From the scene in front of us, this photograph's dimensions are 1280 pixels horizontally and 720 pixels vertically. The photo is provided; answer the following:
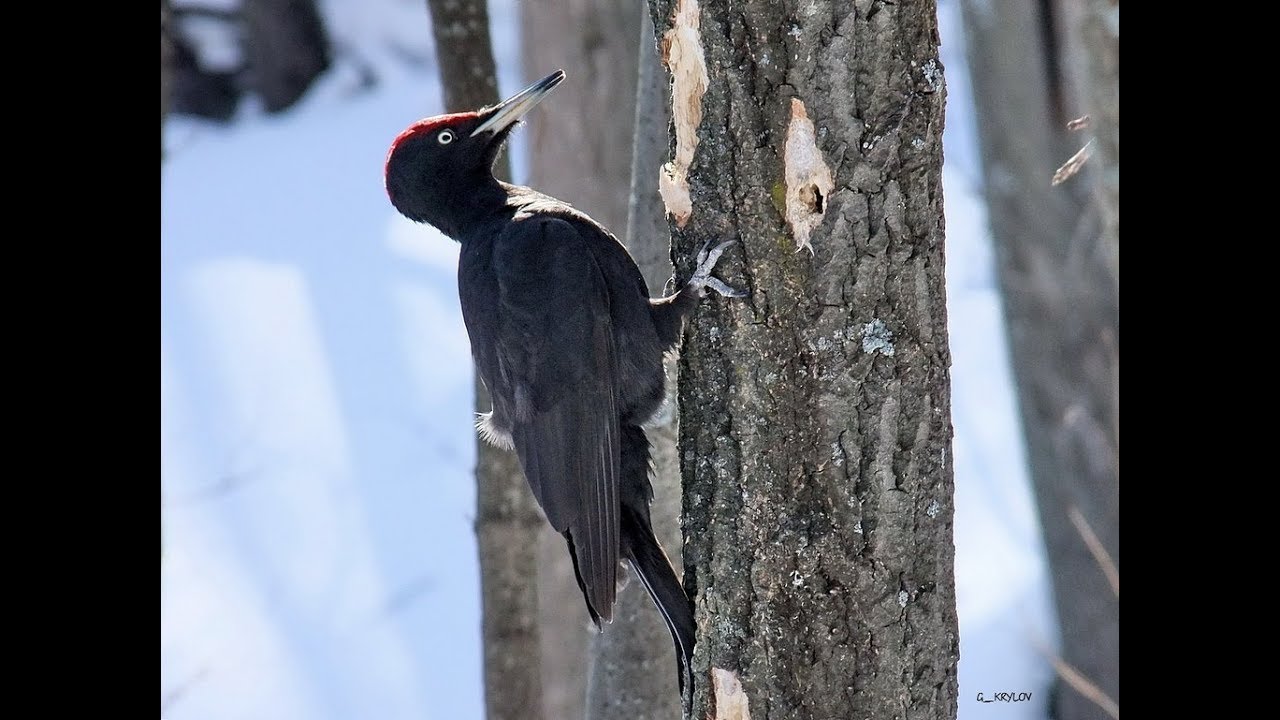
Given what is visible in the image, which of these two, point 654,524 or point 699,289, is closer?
point 699,289

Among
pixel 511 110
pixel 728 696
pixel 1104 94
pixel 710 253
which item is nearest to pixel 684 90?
pixel 710 253

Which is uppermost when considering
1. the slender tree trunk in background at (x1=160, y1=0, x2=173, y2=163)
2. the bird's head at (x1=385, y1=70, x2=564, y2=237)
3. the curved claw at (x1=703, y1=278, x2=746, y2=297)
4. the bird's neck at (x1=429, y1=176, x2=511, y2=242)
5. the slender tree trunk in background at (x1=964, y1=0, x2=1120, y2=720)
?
the slender tree trunk in background at (x1=160, y1=0, x2=173, y2=163)

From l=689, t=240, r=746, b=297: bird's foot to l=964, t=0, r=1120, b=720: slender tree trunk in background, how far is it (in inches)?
137

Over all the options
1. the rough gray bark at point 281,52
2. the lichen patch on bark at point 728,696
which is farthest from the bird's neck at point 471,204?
the rough gray bark at point 281,52

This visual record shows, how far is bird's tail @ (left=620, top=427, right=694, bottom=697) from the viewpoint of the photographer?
2.48 meters

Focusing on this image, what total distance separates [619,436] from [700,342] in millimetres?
476

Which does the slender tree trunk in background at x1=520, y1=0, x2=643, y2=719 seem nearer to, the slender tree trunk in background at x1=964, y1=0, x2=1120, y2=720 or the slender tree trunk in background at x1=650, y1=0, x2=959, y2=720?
the slender tree trunk in background at x1=964, y1=0, x2=1120, y2=720

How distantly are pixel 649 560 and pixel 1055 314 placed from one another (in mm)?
3368

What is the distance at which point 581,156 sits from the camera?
4.69m

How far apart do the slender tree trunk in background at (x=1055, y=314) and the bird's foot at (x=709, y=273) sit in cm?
348

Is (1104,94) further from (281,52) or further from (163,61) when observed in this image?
(281,52)

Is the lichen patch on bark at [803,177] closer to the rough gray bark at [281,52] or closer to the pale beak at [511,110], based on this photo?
the pale beak at [511,110]

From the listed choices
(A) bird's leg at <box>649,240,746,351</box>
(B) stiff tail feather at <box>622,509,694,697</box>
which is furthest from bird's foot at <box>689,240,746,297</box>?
(B) stiff tail feather at <box>622,509,694,697</box>
